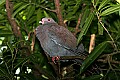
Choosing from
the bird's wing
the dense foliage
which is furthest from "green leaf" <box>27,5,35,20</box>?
the bird's wing

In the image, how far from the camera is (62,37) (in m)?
1.71

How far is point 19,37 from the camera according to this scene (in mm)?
1822

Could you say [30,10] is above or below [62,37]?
above

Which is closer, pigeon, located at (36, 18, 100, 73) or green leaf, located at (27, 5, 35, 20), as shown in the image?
pigeon, located at (36, 18, 100, 73)

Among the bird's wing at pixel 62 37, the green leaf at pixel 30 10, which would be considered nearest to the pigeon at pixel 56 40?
the bird's wing at pixel 62 37

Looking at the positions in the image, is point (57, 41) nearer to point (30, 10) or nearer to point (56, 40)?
point (56, 40)

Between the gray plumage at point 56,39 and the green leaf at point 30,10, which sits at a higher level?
the green leaf at point 30,10

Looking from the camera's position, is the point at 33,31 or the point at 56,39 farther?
the point at 33,31

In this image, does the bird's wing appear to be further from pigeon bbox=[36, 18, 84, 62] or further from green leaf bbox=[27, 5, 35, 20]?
green leaf bbox=[27, 5, 35, 20]

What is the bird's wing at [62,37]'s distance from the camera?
1684 mm

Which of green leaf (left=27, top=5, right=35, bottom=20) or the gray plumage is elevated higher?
green leaf (left=27, top=5, right=35, bottom=20)

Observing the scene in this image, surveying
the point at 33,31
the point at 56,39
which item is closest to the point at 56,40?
the point at 56,39

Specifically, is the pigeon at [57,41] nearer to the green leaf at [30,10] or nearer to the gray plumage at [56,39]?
the gray plumage at [56,39]

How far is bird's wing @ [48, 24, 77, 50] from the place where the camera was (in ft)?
5.52
